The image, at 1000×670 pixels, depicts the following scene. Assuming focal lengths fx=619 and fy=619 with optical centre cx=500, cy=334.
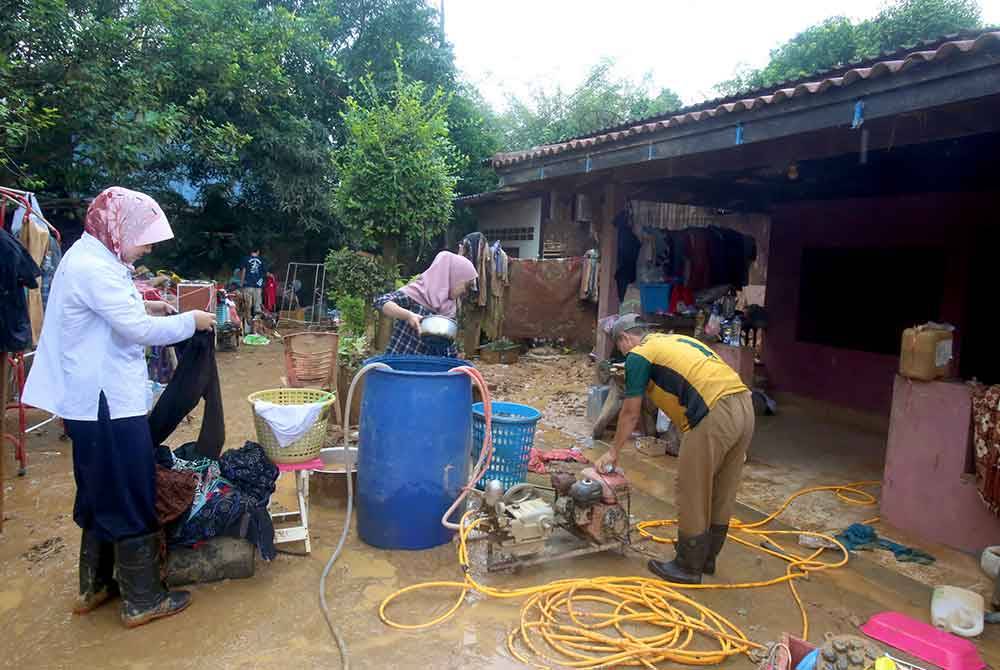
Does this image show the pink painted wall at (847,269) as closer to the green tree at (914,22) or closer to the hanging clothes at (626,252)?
the hanging clothes at (626,252)

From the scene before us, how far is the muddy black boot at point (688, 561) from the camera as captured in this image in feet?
10.8

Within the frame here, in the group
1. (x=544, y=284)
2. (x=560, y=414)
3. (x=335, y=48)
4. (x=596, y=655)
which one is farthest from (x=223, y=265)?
(x=596, y=655)

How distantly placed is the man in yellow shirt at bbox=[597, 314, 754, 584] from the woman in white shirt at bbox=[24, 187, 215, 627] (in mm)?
2280

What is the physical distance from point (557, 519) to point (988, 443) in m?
2.48

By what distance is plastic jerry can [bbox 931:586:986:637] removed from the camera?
9.71ft

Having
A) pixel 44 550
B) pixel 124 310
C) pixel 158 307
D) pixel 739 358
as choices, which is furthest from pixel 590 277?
pixel 124 310

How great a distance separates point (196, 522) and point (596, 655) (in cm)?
195

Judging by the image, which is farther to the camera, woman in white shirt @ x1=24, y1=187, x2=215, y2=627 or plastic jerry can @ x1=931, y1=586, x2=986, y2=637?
plastic jerry can @ x1=931, y1=586, x2=986, y2=637

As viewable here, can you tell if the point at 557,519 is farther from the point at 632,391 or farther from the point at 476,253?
the point at 476,253

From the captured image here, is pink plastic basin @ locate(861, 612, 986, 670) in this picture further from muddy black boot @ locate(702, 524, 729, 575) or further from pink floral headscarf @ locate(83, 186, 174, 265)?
pink floral headscarf @ locate(83, 186, 174, 265)

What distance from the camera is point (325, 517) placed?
3980mm

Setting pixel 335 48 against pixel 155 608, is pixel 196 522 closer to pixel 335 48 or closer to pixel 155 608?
pixel 155 608

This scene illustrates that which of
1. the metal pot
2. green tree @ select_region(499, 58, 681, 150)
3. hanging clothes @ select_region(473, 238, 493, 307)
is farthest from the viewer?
green tree @ select_region(499, 58, 681, 150)

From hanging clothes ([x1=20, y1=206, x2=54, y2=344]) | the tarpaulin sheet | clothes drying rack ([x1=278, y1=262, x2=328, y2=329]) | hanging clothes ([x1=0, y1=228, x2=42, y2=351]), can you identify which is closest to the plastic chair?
hanging clothes ([x1=20, y1=206, x2=54, y2=344])
